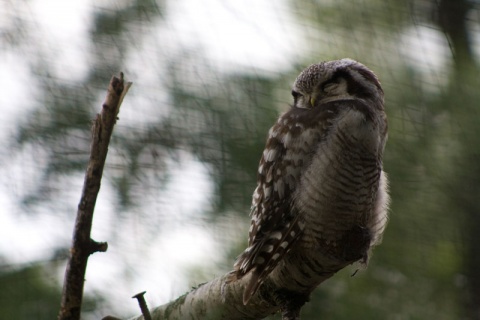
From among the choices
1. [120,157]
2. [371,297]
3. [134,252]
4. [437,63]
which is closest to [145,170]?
Result: [120,157]

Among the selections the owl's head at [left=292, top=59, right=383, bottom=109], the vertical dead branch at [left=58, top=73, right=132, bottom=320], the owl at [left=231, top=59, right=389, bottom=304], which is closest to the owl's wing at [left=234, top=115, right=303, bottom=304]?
the owl at [left=231, top=59, right=389, bottom=304]

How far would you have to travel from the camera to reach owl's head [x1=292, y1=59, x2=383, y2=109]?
6.07 ft

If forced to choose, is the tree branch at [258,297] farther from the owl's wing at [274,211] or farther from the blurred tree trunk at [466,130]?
the blurred tree trunk at [466,130]

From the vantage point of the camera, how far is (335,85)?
6.10 feet

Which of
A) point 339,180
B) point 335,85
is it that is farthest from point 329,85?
point 339,180

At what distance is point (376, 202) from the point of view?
1786 mm

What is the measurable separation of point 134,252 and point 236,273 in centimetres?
94

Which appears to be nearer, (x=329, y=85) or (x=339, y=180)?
(x=339, y=180)

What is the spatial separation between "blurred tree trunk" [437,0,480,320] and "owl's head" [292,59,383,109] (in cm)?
28

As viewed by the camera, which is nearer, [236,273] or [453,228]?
[236,273]

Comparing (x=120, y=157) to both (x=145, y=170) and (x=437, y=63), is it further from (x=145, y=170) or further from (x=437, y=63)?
(x=437, y=63)

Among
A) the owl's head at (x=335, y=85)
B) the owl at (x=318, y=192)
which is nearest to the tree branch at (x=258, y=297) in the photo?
the owl at (x=318, y=192)

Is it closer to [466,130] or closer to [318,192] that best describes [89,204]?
[318,192]

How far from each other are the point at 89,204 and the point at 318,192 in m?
0.73
